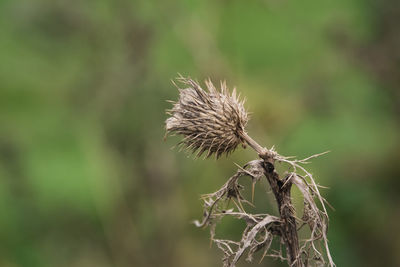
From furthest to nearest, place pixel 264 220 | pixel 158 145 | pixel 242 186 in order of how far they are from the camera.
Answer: pixel 158 145
pixel 242 186
pixel 264 220

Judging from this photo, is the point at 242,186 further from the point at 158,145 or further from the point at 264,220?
the point at 158,145

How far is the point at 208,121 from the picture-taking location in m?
2.50

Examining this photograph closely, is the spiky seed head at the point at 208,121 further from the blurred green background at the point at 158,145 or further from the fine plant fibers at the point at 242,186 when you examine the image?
the blurred green background at the point at 158,145

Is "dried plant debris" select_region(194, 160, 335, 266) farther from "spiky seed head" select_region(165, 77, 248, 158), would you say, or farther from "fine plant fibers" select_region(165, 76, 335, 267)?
"spiky seed head" select_region(165, 77, 248, 158)

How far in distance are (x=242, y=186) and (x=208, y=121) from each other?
0.84 ft

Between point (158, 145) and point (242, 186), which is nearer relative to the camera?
point (242, 186)

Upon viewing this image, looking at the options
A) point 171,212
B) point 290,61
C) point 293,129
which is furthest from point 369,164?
point 290,61

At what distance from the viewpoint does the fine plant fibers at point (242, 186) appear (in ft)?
7.38

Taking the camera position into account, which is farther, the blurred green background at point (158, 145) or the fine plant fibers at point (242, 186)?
the blurred green background at point (158, 145)

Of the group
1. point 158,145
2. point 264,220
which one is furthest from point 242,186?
point 158,145

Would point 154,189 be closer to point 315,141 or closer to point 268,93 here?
point 268,93

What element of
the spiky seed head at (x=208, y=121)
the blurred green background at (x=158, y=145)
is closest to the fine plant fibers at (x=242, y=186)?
the spiky seed head at (x=208, y=121)

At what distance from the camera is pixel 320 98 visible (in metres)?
6.27

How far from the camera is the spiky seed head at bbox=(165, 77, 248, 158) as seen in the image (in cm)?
248
